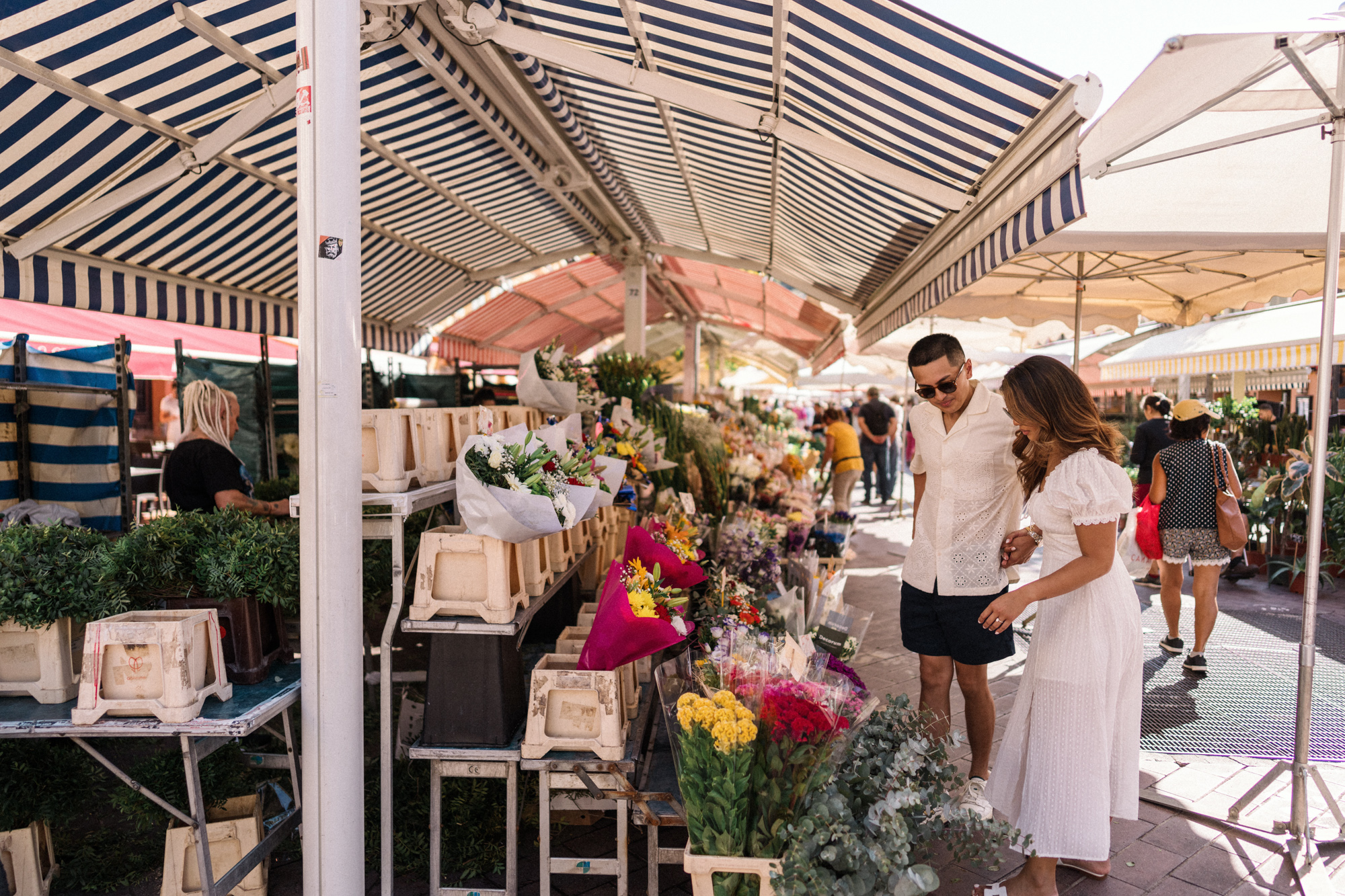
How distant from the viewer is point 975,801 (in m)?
2.43

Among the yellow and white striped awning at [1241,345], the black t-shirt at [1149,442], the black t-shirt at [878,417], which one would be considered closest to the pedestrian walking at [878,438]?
the black t-shirt at [878,417]

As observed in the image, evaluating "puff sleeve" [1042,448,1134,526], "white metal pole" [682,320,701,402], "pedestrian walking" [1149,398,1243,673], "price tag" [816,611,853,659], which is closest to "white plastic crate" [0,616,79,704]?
"price tag" [816,611,853,659]

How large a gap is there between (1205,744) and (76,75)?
6.06m

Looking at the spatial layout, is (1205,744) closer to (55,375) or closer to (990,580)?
(990,580)

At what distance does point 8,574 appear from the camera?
87.8 inches

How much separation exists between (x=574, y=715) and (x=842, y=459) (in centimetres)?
723

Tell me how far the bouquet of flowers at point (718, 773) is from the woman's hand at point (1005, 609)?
3.22 ft

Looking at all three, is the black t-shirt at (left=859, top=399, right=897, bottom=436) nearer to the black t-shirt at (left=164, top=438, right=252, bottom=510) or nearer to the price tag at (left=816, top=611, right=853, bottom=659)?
the price tag at (left=816, top=611, right=853, bottom=659)

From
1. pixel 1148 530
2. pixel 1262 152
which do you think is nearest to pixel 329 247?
pixel 1262 152

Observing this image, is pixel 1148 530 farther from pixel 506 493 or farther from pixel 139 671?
pixel 139 671

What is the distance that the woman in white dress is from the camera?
7.97ft

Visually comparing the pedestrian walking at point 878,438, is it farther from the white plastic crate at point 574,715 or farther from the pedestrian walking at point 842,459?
the white plastic crate at point 574,715

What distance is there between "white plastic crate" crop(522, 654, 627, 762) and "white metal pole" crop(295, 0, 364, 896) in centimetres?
52

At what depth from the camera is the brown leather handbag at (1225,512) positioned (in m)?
4.52
